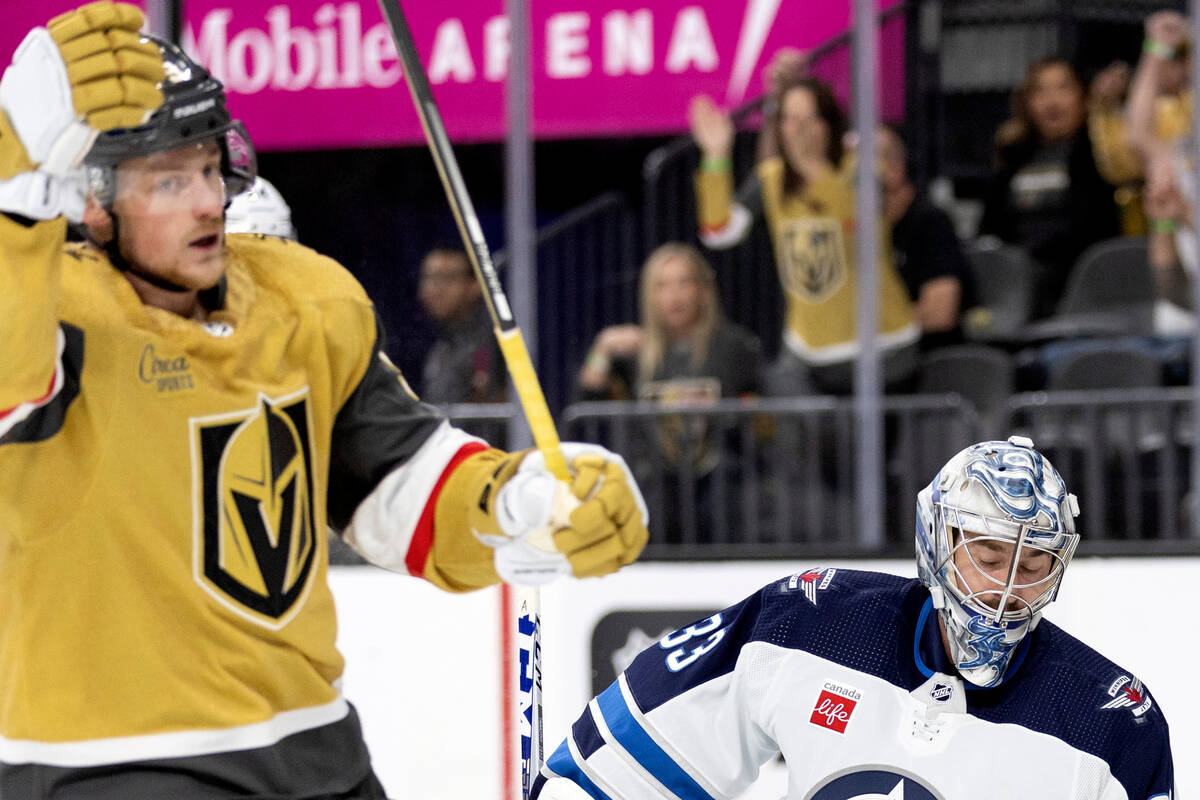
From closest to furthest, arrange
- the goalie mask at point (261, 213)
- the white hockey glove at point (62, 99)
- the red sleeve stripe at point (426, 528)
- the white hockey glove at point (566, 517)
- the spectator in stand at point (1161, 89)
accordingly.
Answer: the white hockey glove at point (62, 99) → the white hockey glove at point (566, 517) → the red sleeve stripe at point (426, 528) → the goalie mask at point (261, 213) → the spectator in stand at point (1161, 89)

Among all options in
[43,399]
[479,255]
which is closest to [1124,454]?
[479,255]

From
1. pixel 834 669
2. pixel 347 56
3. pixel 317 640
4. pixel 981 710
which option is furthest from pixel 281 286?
pixel 347 56

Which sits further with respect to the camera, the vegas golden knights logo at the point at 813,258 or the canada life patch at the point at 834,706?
the vegas golden knights logo at the point at 813,258

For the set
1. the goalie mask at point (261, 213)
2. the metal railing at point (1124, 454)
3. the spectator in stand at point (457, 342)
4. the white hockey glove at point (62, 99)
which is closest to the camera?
the white hockey glove at point (62, 99)

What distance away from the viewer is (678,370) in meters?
4.38

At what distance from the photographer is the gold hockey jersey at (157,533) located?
1700mm

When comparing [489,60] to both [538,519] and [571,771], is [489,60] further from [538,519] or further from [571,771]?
[538,519]

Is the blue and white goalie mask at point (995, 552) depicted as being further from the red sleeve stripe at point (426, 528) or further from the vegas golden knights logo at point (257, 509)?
the vegas golden knights logo at point (257, 509)

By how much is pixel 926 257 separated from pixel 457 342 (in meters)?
1.30

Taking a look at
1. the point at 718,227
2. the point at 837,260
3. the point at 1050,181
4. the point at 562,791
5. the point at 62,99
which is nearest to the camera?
the point at 62,99

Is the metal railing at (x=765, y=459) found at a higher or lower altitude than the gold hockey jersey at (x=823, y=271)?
lower

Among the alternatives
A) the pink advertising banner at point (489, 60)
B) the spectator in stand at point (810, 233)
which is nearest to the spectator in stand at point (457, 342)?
the pink advertising banner at point (489, 60)

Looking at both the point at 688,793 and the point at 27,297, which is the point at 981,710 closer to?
the point at 688,793

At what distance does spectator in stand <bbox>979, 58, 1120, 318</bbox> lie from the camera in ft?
15.8
